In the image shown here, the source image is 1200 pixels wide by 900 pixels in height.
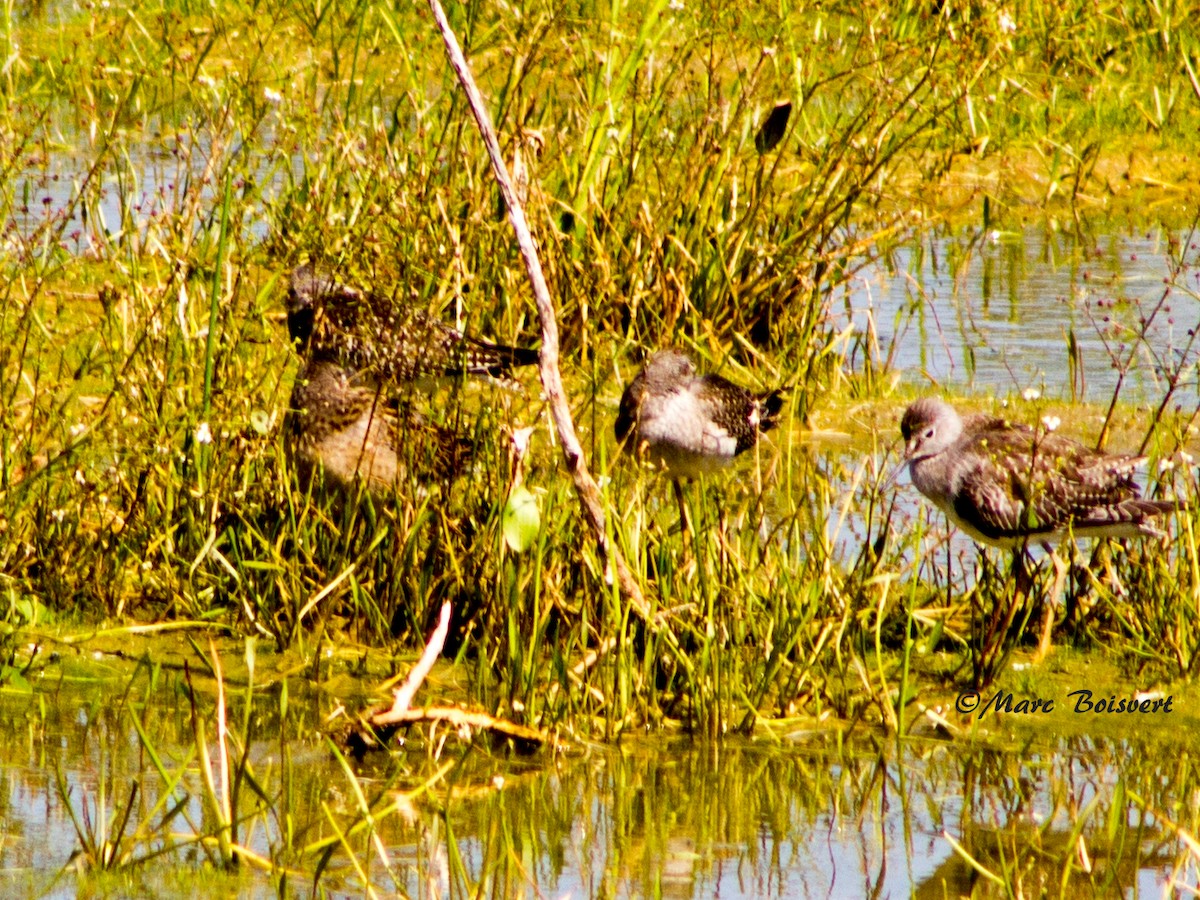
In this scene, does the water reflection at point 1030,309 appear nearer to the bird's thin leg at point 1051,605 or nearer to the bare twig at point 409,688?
the bird's thin leg at point 1051,605

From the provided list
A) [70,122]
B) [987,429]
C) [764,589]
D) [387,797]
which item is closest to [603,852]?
[387,797]

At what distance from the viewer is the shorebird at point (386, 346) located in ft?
22.3

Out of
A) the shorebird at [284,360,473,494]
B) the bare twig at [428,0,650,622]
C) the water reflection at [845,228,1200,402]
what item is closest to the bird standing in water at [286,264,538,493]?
the shorebird at [284,360,473,494]

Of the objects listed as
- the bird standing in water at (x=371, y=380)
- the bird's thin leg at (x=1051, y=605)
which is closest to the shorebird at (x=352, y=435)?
the bird standing in water at (x=371, y=380)

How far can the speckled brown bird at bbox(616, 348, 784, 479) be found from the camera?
6.82 metres

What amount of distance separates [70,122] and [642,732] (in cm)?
932

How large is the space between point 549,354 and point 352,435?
6.35 ft

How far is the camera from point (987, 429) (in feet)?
20.5

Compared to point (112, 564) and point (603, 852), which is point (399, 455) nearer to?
point (112, 564)

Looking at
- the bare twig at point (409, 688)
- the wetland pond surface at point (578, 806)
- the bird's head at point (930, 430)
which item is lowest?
the wetland pond surface at point (578, 806)

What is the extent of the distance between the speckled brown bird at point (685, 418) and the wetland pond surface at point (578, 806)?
1974mm

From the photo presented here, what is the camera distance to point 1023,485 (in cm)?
581

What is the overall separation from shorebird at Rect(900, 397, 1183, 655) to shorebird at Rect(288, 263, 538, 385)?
1.73 metres

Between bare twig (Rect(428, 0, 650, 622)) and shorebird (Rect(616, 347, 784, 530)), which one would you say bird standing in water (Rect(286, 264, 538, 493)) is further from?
bare twig (Rect(428, 0, 650, 622))
